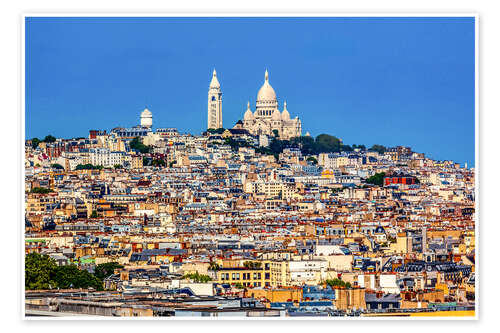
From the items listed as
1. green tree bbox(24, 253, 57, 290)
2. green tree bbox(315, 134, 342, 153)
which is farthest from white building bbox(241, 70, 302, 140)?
green tree bbox(24, 253, 57, 290)

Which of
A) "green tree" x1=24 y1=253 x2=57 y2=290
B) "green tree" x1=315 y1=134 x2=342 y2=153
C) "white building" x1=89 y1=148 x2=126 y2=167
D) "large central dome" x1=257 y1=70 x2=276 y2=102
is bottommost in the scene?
"green tree" x1=24 y1=253 x2=57 y2=290

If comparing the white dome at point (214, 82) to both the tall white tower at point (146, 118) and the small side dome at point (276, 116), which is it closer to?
the tall white tower at point (146, 118)

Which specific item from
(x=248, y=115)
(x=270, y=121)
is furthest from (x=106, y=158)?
(x=270, y=121)

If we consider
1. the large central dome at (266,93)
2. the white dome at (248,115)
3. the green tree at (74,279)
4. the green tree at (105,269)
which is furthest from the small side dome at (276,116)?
the green tree at (74,279)

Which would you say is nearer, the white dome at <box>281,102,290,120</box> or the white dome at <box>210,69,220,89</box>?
the white dome at <box>210,69,220,89</box>

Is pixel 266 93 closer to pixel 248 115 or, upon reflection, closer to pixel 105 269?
pixel 248 115

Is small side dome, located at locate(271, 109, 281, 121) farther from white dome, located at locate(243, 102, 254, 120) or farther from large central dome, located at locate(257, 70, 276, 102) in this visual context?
large central dome, located at locate(257, 70, 276, 102)
